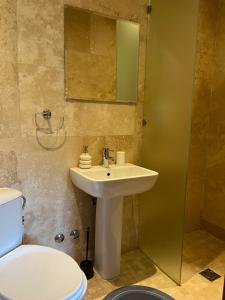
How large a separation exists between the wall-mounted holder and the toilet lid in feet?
2.30

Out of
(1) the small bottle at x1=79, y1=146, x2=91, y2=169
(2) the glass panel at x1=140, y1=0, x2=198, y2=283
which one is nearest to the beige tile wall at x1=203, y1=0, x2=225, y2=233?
(2) the glass panel at x1=140, y1=0, x2=198, y2=283

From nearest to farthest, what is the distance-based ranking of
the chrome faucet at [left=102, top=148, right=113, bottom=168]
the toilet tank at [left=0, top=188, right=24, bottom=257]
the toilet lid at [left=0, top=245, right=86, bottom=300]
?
1. the toilet lid at [left=0, top=245, right=86, bottom=300]
2. the toilet tank at [left=0, top=188, right=24, bottom=257]
3. the chrome faucet at [left=102, top=148, right=113, bottom=168]

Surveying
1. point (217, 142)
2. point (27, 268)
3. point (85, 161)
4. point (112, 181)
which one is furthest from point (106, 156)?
point (217, 142)

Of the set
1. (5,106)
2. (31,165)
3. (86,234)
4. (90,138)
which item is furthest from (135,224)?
(5,106)

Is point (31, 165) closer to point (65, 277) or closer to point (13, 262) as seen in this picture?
point (13, 262)

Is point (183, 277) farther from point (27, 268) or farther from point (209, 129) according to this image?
point (209, 129)

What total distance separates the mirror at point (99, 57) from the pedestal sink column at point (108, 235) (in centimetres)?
83

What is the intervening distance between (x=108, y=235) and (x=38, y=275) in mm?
732

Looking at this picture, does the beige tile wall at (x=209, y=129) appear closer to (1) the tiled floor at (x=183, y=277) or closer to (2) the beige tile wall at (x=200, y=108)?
(2) the beige tile wall at (x=200, y=108)

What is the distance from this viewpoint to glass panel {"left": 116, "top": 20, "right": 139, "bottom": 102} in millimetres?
1939

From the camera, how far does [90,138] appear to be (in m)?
1.90

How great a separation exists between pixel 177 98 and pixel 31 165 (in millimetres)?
1155

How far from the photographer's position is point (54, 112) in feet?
5.68

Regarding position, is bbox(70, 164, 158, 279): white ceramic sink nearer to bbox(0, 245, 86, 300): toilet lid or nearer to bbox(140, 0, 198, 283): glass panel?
bbox(140, 0, 198, 283): glass panel
